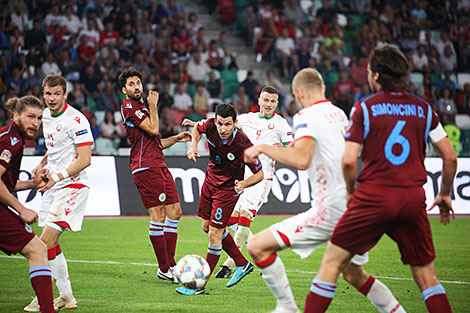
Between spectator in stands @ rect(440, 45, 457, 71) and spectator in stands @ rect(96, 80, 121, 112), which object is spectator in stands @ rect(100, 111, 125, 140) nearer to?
spectator in stands @ rect(96, 80, 121, 112)

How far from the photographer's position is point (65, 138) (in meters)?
7.64

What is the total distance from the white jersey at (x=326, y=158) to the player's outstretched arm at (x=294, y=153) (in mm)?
119

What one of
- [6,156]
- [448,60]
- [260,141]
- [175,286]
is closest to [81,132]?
[6,156]

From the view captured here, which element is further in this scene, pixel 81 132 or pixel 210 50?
pixel 210 50

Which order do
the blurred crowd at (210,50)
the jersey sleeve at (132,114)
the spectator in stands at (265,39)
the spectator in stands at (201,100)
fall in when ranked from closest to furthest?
1. the jersey sleeve at (132,114)
2. the blurred crowd at (210,50)
3. the spectator in stands at (201,100)
4. the spectator in stands at (265,39)

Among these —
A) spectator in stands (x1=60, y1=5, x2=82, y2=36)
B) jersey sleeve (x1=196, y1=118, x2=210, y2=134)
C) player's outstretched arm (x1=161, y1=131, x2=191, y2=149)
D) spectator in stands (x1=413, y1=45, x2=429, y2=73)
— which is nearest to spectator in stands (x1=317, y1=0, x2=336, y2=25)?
spectator in stands (x1=413, y1=45, x2=429, y2=73)

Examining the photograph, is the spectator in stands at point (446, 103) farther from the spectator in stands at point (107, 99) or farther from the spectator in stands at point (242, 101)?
the spectator in stands at point (107, 99)

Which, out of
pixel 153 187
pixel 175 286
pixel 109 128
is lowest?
pixel 175 286

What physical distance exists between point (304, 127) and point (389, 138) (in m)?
0.75

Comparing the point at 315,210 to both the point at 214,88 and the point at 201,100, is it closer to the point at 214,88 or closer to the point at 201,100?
the point at 201,100

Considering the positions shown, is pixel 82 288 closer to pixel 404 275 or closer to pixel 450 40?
pixel 404 275

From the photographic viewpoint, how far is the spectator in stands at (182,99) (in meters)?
21.0

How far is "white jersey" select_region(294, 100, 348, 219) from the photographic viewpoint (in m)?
5.69

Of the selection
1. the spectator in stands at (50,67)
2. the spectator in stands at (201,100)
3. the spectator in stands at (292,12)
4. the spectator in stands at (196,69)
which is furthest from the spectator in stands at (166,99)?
the spectator in stands at (292,12)
